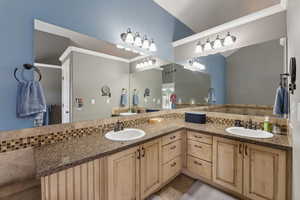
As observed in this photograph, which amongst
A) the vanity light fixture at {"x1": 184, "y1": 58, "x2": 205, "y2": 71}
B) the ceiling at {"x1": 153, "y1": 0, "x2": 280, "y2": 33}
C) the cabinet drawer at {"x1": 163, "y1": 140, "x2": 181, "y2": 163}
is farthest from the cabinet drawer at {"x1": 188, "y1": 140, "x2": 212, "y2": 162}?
the ceiling at {"x1": 153, "y1": 0, "x2": 280, "y2": 33}

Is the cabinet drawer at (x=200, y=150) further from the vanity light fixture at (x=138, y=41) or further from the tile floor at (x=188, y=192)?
the vanity light fixture at (x=138, y=41)

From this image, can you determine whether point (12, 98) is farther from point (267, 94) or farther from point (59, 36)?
point (267, 94)

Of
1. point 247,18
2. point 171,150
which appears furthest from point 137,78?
point 247,18

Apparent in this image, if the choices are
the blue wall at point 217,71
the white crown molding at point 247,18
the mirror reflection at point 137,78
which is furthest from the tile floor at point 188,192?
the white crown molding at point 247,18

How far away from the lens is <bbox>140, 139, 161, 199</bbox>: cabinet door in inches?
62.1

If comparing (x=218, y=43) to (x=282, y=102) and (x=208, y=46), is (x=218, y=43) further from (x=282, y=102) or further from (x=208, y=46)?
(x=282, y=102)

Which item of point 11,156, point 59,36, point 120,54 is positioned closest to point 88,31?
point 59,36

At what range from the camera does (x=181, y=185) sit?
6.62 feet

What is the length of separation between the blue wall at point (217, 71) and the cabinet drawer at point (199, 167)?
1.12m

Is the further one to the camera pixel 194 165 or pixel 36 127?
pixel 194 165

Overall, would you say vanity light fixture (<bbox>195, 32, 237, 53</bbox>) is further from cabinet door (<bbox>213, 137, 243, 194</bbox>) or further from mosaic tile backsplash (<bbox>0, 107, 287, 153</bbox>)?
cabinet door (<bbox>213, 137, 243, 194</bbox>)

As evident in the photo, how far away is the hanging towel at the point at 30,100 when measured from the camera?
120 cm

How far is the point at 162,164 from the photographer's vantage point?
1.83 metres

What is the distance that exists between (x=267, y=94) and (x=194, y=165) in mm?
1446
